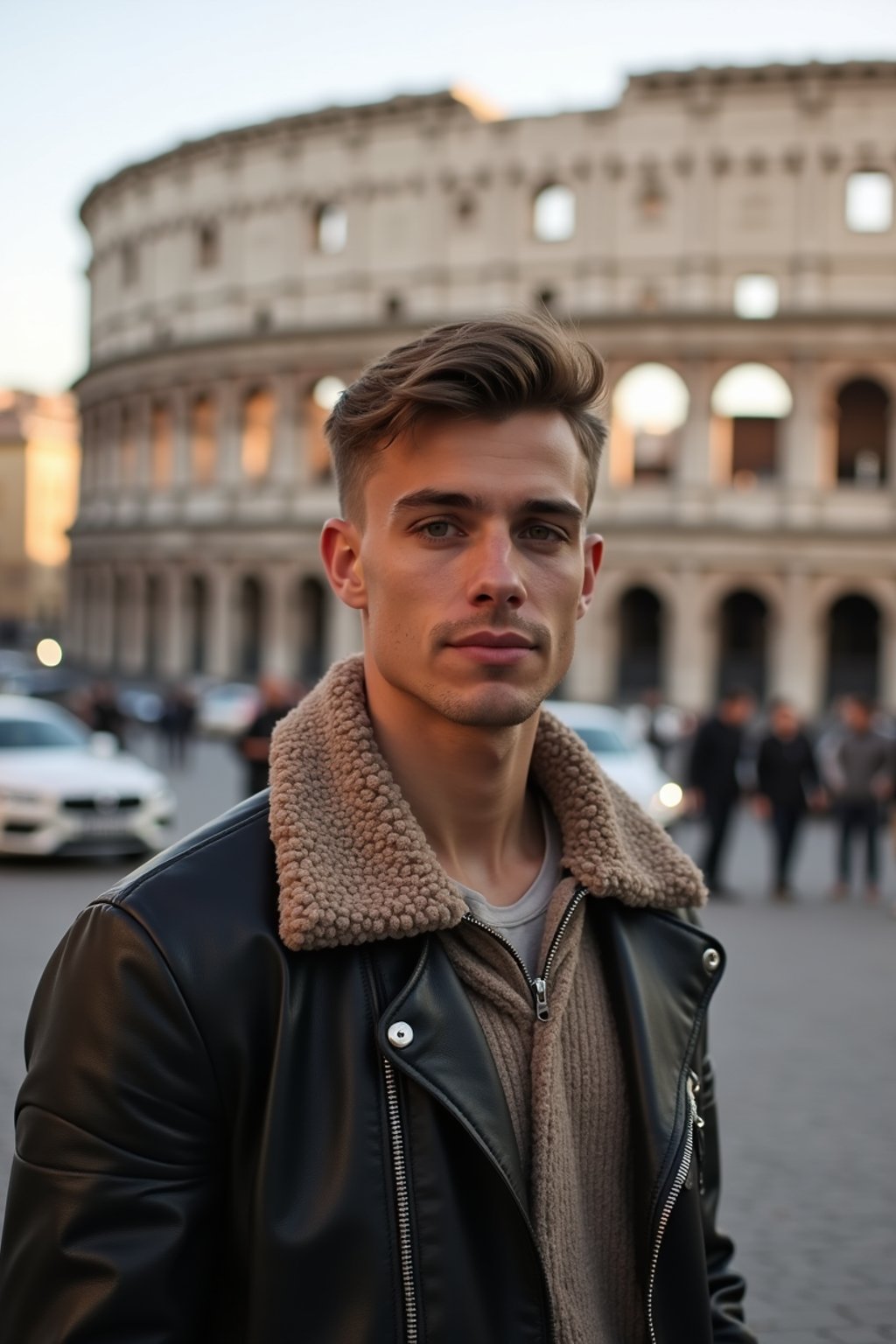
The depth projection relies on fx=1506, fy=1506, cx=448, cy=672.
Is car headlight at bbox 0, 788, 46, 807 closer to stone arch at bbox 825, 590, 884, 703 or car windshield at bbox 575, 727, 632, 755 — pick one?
car windshield at bbox 575, 727, 632, 755

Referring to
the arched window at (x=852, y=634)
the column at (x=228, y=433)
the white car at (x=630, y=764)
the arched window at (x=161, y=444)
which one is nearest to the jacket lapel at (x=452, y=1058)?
the white car at (x=630, y=764)

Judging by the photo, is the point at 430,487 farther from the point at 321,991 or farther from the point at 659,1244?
the point at 659,1244

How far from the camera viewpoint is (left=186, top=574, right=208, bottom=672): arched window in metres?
50.8

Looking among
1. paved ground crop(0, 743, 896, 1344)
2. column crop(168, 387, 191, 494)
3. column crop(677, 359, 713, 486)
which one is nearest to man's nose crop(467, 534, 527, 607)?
paved ground crop(0, 743, 896, 1344)

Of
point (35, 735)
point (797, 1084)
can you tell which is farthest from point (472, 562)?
point (35, 735)

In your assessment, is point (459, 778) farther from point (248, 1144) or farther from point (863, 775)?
point (863, 775)

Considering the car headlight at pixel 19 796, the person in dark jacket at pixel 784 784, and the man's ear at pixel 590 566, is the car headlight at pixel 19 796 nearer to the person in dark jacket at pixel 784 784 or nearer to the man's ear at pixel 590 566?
the person in dark jacket at pixel 784 784

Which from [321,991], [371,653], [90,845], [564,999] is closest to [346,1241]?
[321,991]

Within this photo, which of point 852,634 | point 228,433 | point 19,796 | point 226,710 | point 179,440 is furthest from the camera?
point 179,440

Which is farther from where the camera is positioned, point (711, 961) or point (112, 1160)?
point (711, 961)

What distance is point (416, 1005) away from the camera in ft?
6.19

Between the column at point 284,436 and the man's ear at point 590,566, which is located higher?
the column at point 284,436

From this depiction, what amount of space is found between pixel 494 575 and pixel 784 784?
43.7ft

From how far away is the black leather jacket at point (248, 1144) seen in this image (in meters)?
1.76
